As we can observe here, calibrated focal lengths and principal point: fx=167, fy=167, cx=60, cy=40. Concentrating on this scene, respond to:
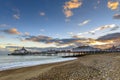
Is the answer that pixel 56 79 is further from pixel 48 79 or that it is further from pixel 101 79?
pixel 101 79

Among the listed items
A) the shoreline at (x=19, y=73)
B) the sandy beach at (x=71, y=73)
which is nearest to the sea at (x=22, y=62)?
the shoreline at (x=19, y=73)

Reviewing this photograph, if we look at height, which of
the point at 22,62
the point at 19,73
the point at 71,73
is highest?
the point at 71,73

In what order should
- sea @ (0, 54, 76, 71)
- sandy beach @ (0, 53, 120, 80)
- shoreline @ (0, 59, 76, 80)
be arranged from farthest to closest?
sea @ (0, 54, 76, 71)
shoreline @ (0, 59, 76, 80)
sandy beach @ (0, 53, 120, 80)

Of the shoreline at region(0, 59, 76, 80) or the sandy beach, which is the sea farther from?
the sandy beach

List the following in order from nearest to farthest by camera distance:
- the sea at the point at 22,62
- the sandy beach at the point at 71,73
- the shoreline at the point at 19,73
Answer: the sandy beach at the point at 71,73 → the shoreline at the point at 19,73 → the sea at the point at 22,62

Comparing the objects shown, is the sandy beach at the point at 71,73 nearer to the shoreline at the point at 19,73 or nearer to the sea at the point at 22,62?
the shoreline at the point at 19,73

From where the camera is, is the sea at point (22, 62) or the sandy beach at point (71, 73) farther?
the sea at point (22, 62)

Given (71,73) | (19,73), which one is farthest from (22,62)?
(71,73)

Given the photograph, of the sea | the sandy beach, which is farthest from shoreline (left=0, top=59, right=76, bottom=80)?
the sea

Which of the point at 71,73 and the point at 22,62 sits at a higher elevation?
the point at 71,73

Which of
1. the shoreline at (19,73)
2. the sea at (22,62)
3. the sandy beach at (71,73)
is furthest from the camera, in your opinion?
the sea at (22,62)

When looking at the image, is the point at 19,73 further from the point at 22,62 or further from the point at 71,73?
the point at 22,62

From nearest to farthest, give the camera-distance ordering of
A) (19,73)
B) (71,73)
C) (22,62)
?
→ (71,73) < (19,73) < (22,62)

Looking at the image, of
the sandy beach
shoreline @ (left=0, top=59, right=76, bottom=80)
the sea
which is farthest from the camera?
the sea
